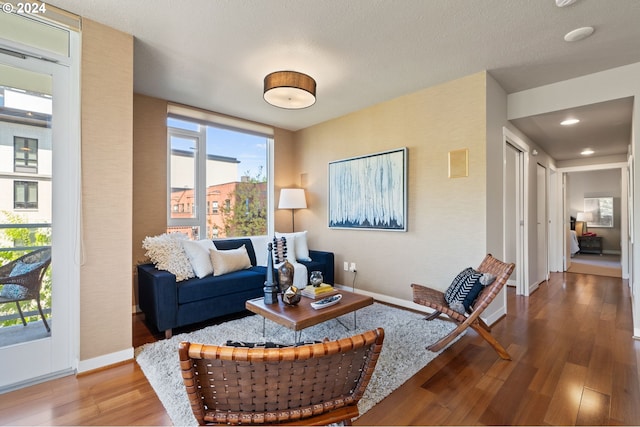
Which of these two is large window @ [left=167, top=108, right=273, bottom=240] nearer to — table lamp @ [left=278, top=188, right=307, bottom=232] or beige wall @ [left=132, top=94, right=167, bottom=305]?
beige wall @ [left=132, top=94, right=167, bottom=305]

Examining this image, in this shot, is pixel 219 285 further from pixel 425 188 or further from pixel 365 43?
pixel 365 43

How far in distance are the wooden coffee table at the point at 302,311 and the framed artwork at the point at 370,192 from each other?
140cm

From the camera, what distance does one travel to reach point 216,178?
4.31 metres

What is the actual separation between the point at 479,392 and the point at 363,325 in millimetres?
1262

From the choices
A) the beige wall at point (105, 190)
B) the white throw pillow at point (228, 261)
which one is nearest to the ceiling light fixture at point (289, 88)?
the beige wall at point (105, 190)

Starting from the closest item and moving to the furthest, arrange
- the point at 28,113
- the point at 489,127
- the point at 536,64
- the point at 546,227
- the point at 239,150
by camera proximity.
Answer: the point at 28,113 < the point at 536,64 < the point at 489,127 < the point at 239,150 < the point at 546,227

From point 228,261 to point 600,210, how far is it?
10.3 metres

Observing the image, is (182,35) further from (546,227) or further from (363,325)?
(546,227)

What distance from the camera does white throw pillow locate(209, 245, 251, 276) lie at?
3.24 metres

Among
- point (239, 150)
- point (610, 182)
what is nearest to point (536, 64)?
point (239, 150)

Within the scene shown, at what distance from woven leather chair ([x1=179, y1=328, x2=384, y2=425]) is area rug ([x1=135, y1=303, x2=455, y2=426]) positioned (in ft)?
3.02

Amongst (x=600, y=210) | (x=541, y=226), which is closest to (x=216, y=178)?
(x=541, y=226)

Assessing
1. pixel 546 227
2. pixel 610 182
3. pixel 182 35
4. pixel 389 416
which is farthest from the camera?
pixel 610 182

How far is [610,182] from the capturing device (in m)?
8.25
